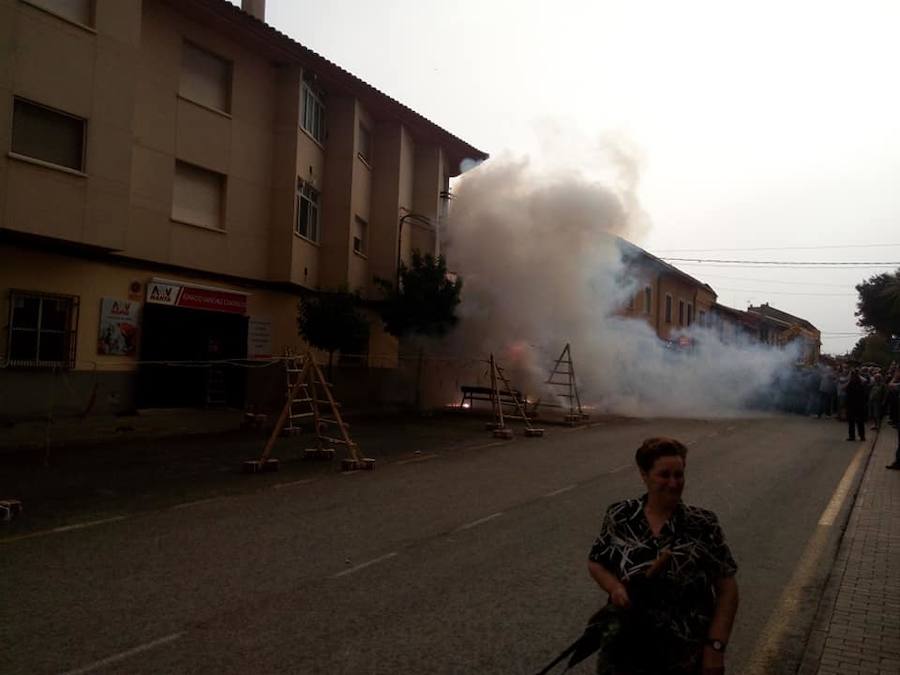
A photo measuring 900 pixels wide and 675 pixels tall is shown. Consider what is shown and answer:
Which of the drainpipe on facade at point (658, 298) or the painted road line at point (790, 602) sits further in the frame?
the drainpipe on facade at point (658, 298)

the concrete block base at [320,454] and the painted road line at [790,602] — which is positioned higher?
the concrete block base at [320,454]

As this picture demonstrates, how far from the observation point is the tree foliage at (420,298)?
19250 millimetres

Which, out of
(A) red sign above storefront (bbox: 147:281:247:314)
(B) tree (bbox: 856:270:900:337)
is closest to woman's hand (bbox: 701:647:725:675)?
(A) red sign above storefront (bbox: 147:281:247:314)

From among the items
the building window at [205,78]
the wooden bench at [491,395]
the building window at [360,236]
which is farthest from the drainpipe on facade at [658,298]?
the building window at [205,78]

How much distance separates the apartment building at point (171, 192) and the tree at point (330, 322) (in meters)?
1.53

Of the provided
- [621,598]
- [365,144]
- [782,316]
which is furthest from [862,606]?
[782,316]

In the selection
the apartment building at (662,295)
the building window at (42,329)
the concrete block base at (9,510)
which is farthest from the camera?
the apartment building at (662,295)

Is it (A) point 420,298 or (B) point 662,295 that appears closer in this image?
(A) point 420,298

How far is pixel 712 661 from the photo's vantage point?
230cm

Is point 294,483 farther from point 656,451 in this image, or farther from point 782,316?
point 782,316

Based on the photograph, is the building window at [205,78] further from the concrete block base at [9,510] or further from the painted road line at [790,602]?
the painted road line at [790,602]

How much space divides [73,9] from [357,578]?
12.1 metres

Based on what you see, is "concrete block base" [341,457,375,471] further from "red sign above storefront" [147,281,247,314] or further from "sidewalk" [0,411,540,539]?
"red sign above storefront" [147,281,247,314]

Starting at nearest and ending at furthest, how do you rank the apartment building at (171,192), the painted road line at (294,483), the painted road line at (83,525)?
the painted road line at (83,525), the painted road line at (294,483), the apartment building at (171,192)
